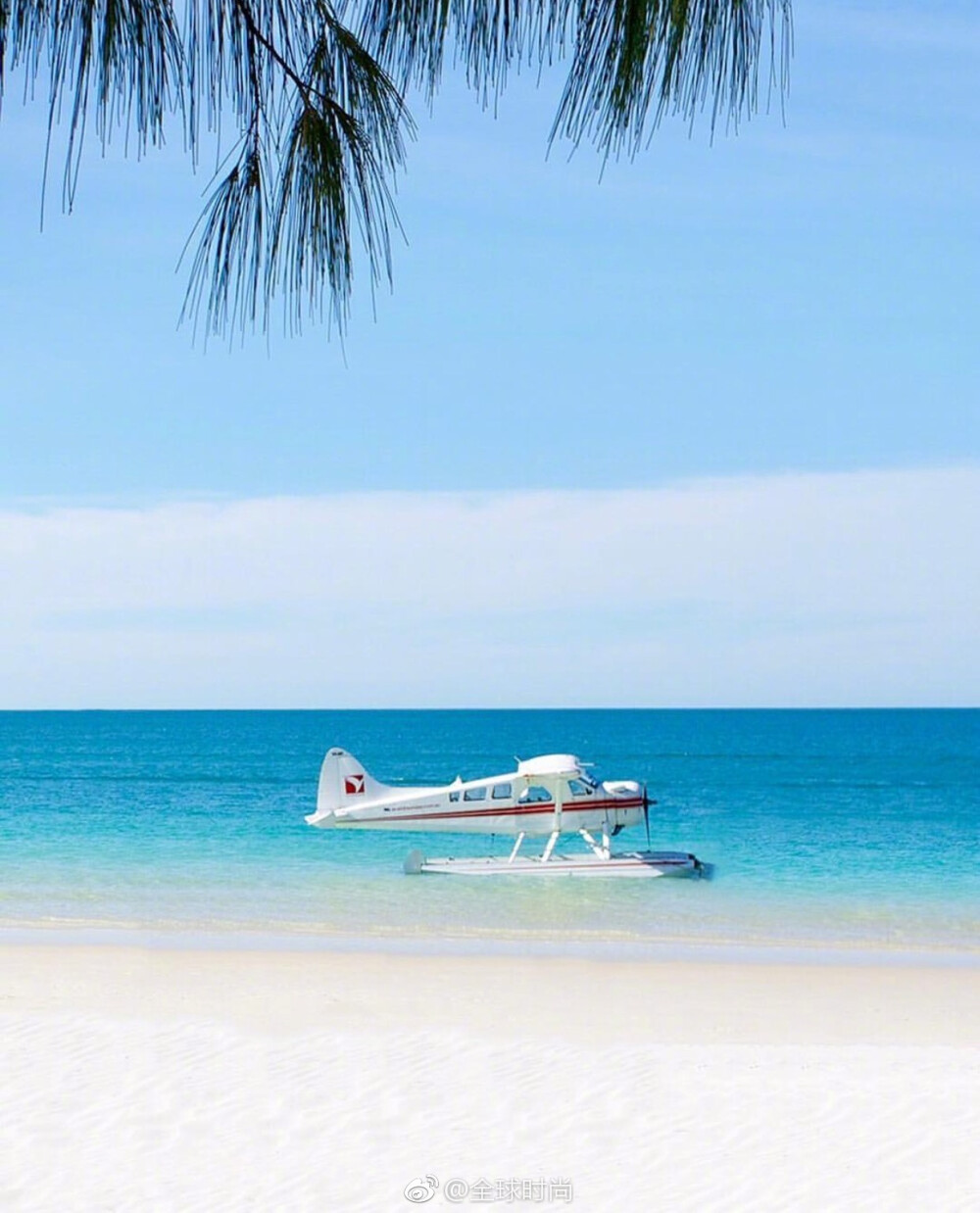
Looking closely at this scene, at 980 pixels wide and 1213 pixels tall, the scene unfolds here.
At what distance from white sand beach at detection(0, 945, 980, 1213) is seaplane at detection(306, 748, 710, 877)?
A: 26.5 ft

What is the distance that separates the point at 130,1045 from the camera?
25.9 ft

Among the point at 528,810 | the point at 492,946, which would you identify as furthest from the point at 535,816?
the point at 492,946

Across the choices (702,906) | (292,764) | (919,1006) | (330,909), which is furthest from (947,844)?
(292,764)

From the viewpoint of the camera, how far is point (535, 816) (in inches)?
788

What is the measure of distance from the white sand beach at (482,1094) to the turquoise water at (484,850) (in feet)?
13.9

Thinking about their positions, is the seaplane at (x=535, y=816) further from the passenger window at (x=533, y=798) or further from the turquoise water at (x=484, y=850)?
the turquoise water at (x=484, y=850)

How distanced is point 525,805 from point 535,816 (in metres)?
0.21

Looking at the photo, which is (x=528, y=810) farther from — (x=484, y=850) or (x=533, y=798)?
(x=484, y=850)

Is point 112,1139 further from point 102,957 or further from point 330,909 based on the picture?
point 330,909

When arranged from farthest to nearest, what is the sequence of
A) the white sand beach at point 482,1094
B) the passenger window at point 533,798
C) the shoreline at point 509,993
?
1. the passenger window at point 533,798
2. the shoreline at point 509,993
3. the white sand beach at point 482,1094

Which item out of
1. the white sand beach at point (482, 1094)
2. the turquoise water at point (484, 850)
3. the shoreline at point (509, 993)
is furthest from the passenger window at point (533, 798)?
the white sand beach at point (482, 1094)

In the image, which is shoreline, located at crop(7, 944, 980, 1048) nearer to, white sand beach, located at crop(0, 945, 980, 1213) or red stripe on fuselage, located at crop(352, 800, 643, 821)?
white sand beach, located at crop(0, 945, 980, 1213)

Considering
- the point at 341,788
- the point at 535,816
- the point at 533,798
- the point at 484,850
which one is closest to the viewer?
the point at 535,816

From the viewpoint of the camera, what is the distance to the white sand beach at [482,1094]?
5395 millimetres
